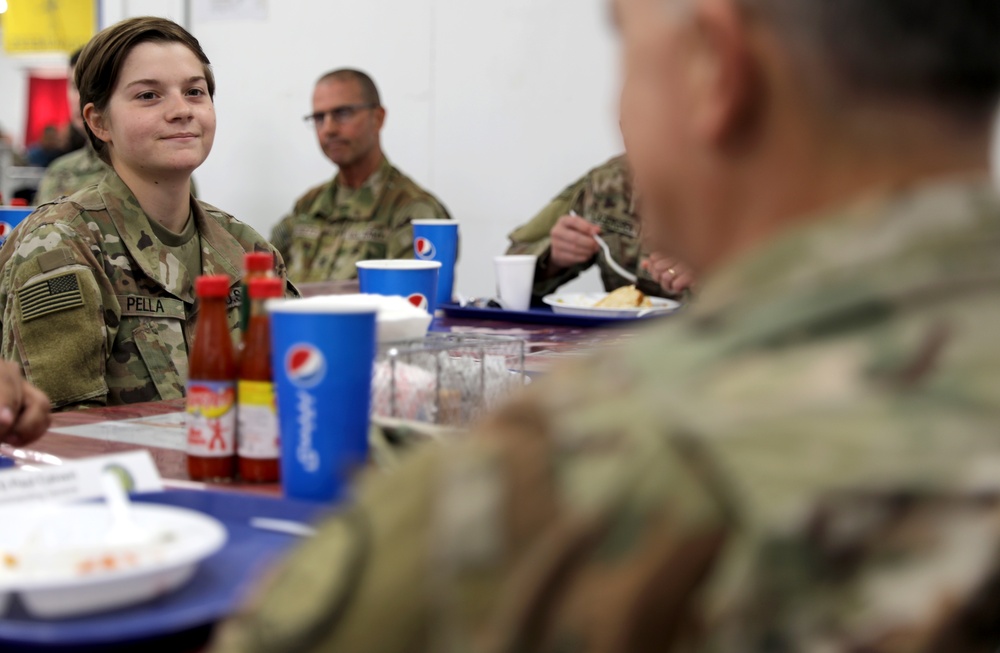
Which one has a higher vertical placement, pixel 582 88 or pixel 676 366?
pixel 582 88

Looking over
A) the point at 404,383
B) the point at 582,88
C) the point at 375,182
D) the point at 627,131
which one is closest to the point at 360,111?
the point at 375,182

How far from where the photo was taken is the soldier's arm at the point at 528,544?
0.47 meters

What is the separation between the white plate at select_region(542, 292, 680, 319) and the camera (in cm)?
241

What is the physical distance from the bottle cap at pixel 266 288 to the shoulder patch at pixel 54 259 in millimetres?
976

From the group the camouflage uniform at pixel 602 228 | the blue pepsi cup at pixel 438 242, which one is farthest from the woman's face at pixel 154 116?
the camouflage uniform at pixel 602 228

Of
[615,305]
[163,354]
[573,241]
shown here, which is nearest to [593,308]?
[615,305]

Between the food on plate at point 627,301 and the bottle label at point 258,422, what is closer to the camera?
the bottle label at point 258,422

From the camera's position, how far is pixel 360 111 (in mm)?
4730

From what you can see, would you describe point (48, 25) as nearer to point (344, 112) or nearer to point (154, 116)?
point (344, 112)

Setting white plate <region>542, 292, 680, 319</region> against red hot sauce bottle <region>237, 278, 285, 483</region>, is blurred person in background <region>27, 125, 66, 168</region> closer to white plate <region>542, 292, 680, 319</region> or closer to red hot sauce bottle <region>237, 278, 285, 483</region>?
white plate <region>542, 292, 680, 319</region>

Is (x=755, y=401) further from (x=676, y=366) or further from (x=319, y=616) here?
(x=319, y=616)

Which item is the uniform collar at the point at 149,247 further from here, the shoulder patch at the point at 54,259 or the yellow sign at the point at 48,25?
the yellow sign at the point at 48,25

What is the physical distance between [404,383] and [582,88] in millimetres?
3441

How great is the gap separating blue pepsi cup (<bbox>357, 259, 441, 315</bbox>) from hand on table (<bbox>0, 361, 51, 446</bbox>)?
24.9 inches
